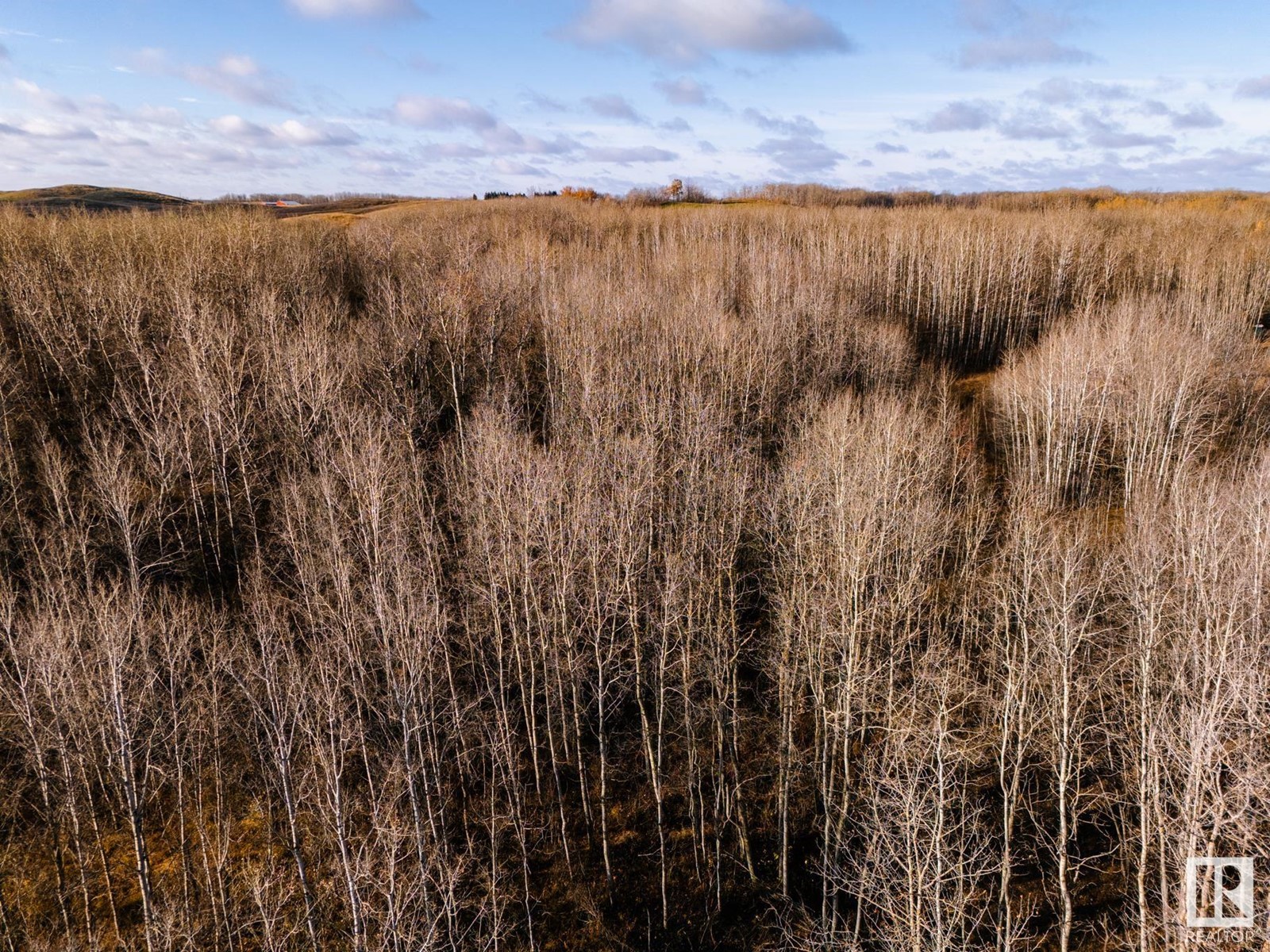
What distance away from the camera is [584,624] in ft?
92.3

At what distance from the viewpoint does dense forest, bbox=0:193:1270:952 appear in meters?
18.3

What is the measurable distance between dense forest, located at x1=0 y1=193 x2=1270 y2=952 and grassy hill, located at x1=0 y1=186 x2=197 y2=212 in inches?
3191

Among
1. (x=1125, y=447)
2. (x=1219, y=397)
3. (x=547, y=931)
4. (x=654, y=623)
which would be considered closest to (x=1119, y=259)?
(x=1219, y=397)

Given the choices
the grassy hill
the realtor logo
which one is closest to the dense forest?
the realtor logo

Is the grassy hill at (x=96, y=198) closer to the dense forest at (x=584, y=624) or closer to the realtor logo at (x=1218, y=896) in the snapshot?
the dense forest at (x=584, y=624)

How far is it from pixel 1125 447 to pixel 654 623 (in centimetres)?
3511

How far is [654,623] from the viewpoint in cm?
2503

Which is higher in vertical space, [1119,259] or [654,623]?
[1119,259]

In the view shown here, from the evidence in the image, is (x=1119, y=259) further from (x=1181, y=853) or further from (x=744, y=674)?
(x=1181, y=853)

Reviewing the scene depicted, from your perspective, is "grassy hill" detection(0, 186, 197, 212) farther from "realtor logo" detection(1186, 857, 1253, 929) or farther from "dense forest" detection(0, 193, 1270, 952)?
"realtor logo" detection(1186, 857, 1253, 929)

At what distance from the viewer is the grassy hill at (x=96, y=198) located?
103875 millimetres

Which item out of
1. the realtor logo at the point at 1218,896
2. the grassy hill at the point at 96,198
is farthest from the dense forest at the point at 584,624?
the grassy hill at the point at 96,198

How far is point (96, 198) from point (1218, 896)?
15686cm

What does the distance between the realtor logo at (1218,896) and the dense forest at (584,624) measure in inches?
14.9
